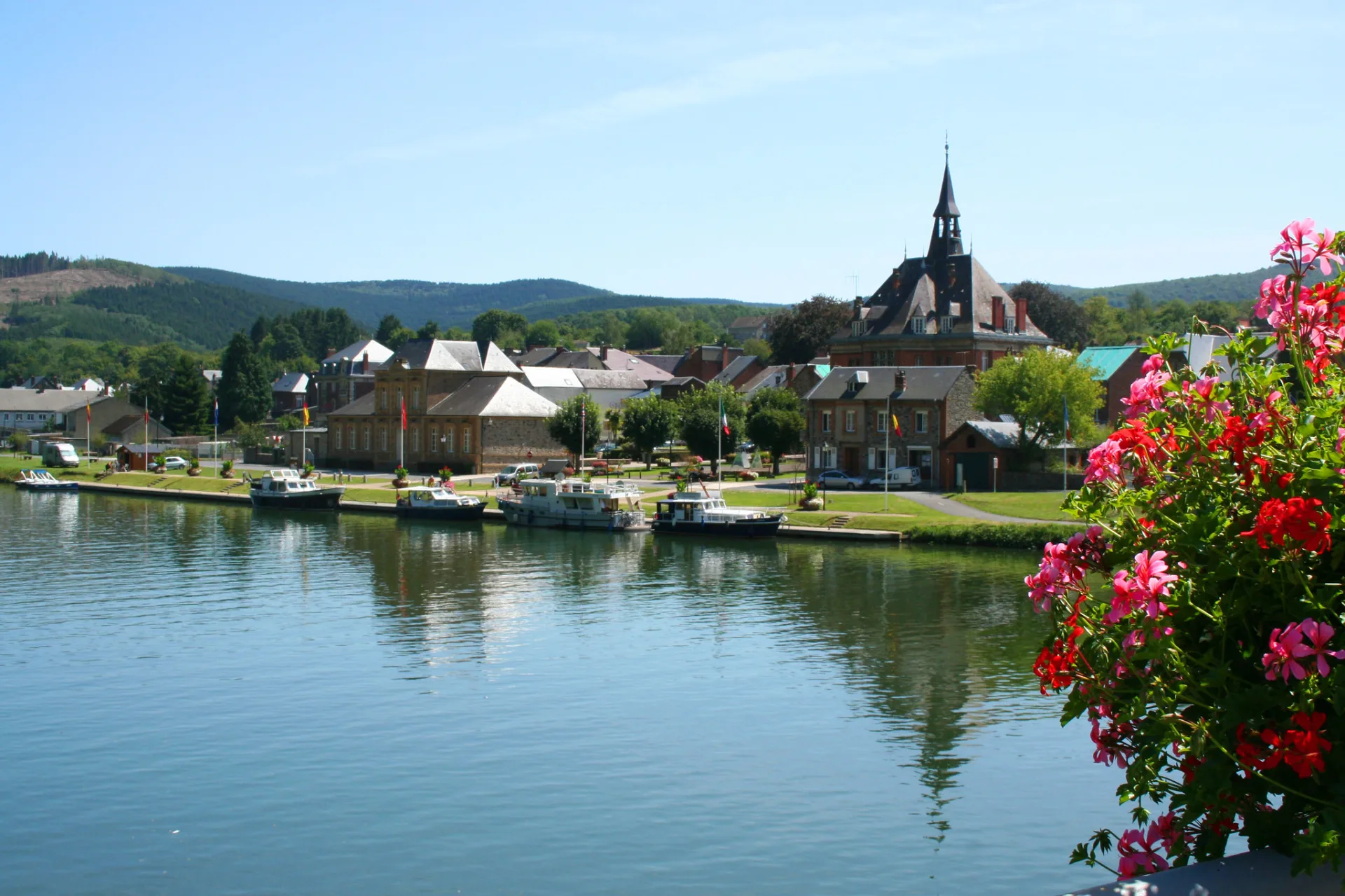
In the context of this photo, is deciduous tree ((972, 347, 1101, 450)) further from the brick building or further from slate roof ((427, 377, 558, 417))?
slate roof ((427, 377, 558, 417))

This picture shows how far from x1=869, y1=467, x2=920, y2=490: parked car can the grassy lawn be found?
17.3 ft

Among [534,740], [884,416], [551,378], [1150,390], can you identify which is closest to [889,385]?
[884,416]

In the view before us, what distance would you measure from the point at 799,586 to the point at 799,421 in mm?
37239

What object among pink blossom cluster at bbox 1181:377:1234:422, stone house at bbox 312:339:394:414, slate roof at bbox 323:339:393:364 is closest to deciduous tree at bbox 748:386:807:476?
stone house at bbox 312:339:394:414

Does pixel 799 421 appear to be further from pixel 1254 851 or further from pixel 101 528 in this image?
pixel 1254 851

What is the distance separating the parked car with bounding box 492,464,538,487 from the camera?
Answer: 83.6 meters

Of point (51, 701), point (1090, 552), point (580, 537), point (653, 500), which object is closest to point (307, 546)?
point (580, 537)

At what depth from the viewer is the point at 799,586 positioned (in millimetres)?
45375

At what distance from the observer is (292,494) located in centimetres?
7756

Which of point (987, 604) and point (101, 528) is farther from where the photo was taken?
point (101, 528)

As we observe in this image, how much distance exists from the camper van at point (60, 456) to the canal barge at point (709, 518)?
66708 millimetres

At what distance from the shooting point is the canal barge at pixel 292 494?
253 ft

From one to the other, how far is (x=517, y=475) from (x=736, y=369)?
50.6 m

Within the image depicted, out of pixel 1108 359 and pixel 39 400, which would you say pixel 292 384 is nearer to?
pixel 39 400
